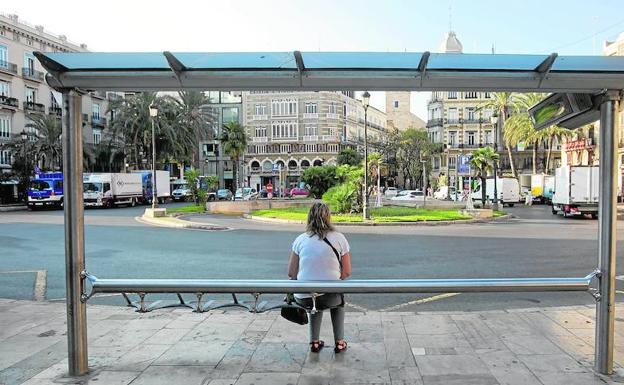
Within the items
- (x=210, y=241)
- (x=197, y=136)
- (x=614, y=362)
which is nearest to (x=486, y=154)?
(x=210, y=241)

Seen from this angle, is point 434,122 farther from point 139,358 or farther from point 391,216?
point 139,358

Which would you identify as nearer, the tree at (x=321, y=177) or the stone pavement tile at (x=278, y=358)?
the stone pavement tile at (x=278, y=358)

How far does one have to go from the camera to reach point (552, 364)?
15.8 ft

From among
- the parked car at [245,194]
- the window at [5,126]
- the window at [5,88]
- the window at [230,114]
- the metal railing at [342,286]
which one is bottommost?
the parked car at [245,194]

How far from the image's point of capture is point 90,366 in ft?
15.9

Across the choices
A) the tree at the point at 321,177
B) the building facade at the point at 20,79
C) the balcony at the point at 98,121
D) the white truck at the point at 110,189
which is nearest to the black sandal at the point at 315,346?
the tree at the point at 321,177

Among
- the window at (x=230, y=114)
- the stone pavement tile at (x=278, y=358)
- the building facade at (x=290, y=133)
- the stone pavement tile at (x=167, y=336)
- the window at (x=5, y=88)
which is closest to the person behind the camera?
the stone pavement tile at (x=278, y=358)

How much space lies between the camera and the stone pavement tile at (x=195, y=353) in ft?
16.3

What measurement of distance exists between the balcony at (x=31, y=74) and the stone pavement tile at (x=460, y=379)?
58495mm

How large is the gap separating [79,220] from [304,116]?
78.0m

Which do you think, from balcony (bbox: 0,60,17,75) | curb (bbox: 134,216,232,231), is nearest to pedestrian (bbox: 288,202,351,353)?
curb (bbox: 134,216,232,231)

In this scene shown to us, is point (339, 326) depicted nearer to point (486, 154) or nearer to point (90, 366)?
point (90, 366)

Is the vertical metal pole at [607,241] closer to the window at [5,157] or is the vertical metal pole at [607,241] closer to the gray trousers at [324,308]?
the gray trousers at [324,308]

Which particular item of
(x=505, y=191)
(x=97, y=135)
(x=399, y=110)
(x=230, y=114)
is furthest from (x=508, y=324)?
(x=399, y=110)
